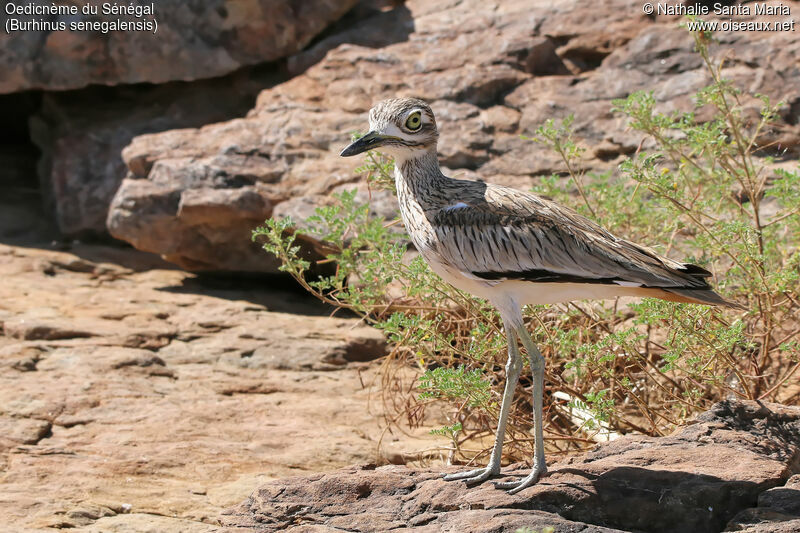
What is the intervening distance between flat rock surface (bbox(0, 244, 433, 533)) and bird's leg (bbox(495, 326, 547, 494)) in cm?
150

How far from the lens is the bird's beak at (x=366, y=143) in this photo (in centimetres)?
425

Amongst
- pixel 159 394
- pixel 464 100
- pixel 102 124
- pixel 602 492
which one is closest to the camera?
pixel 602 492

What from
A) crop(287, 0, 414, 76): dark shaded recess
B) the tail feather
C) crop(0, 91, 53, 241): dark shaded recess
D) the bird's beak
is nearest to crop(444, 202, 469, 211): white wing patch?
the bird's beak

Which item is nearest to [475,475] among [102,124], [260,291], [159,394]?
[159,394]

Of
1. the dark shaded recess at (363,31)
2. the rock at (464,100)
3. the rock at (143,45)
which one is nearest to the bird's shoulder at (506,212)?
the rock at (464,100)

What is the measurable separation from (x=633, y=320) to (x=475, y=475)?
4.47 feet

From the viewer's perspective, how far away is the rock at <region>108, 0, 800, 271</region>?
769 centimetres

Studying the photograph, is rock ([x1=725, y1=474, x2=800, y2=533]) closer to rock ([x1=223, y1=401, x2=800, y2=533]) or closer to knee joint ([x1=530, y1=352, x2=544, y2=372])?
rock ([x1=223, y1=401, x2=800, y2=533])

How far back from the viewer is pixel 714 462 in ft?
12.5

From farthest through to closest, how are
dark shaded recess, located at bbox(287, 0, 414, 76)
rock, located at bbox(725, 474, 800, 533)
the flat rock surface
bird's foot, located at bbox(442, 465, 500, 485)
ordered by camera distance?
dark shaded recess, located at bbox(287, 0, 414, 76), the flat rock surface, bird's foot, located at bbox(442, 465, 500, 485), rock, located at bbox(725, 474, 800, 533)

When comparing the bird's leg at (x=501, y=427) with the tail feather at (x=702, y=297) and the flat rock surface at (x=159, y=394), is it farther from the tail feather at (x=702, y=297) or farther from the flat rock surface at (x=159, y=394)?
the flat rock surface at (x=159, y=394)

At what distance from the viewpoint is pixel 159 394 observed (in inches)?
239

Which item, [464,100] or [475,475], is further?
[464,100]

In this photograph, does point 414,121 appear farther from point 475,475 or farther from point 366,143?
point 475,475
